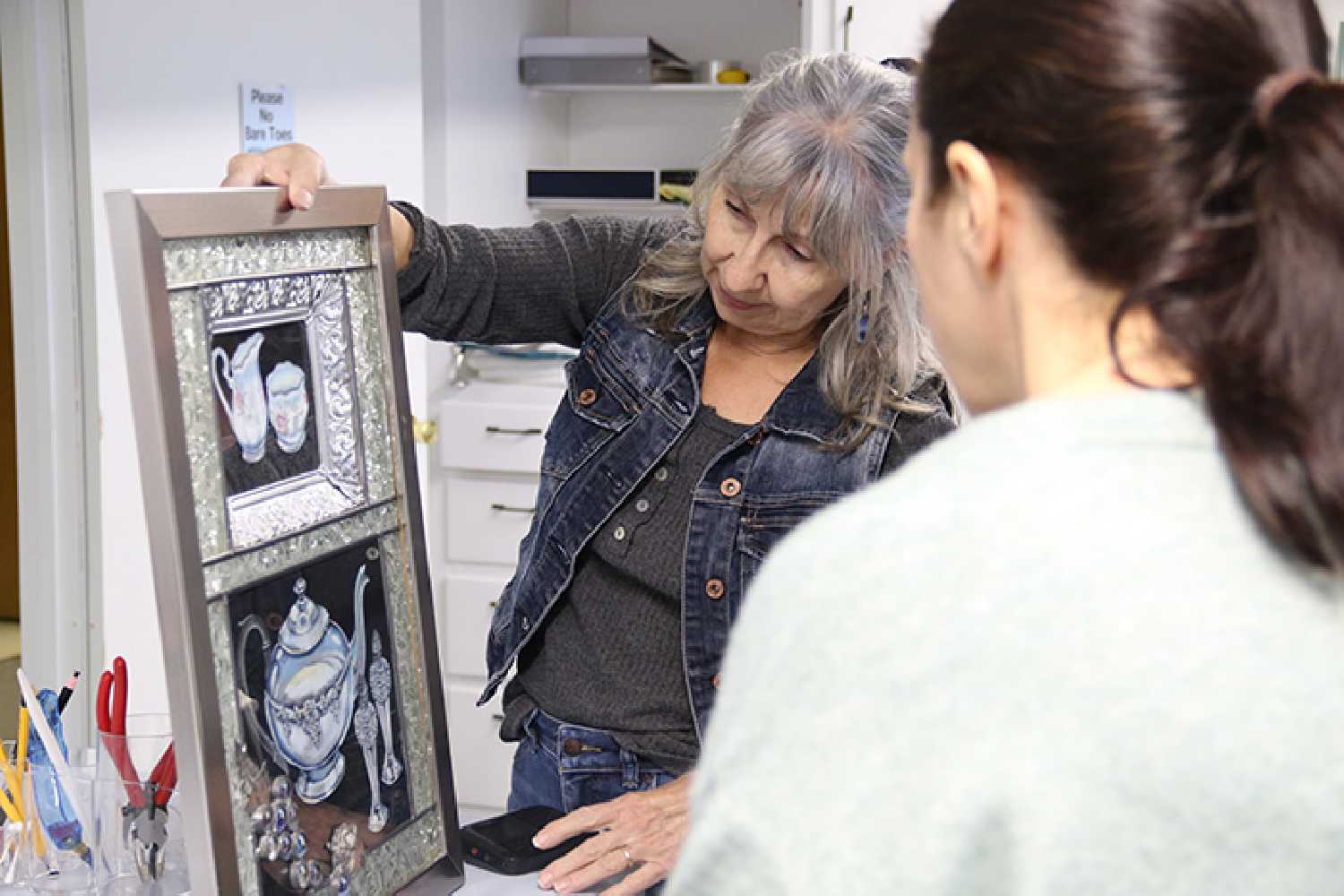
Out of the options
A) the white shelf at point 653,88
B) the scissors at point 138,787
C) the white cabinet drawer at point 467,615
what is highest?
the white shelf at point 653,88

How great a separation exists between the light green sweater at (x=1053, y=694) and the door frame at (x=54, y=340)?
148 centimetres

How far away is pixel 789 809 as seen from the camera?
1.73 feet

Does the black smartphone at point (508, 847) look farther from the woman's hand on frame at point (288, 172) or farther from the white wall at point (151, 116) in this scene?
the white wall at point (151, 116)

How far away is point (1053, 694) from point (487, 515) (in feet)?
8.14

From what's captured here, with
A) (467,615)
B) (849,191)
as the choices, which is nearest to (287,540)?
(849,191)

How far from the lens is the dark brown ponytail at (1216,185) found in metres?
0.53

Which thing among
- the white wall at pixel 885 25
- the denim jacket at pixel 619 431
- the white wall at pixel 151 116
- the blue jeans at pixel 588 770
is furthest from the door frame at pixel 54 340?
the white wall at pixel 885 25

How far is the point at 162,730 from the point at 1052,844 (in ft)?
2.40

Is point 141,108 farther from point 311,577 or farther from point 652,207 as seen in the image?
point 652,207

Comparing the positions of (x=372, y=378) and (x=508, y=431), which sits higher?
(x=372, y=378)

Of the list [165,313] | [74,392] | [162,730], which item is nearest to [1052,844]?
[165,313]

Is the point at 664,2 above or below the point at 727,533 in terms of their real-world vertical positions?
above

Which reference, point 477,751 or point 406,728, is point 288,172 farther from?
point 477,751

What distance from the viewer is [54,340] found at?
1784 millimetres
